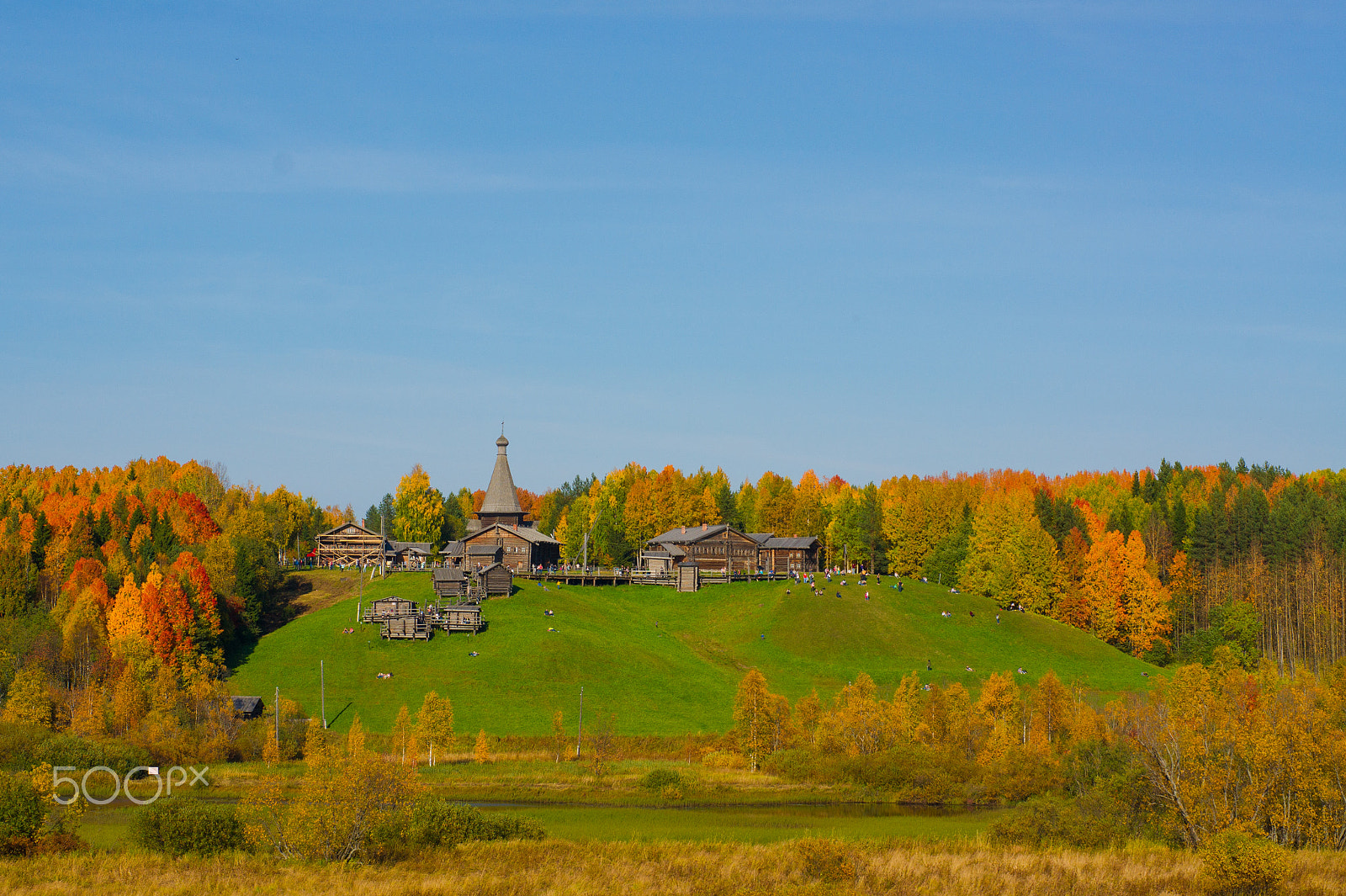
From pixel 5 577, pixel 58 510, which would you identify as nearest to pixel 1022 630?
pixel 5 577

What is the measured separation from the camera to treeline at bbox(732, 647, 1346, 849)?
46.7 metres

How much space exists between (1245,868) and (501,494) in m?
98.6

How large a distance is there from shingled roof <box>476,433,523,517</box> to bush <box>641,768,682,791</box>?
68584 mm

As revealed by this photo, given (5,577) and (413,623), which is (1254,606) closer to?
(413,623)

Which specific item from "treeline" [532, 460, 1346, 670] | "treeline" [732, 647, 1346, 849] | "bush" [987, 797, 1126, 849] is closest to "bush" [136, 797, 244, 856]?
"bush" [987, 797, 1126, 849]

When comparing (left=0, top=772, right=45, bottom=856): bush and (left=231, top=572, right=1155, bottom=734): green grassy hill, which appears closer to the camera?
(left=0, top=772, right=45, bottom=856): bush

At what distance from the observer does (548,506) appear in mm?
179375

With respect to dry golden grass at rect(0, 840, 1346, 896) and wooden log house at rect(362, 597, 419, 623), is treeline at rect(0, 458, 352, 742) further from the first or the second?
dry golden grass at rect(0, 840, 1346, 896)

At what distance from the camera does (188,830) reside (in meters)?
43.8

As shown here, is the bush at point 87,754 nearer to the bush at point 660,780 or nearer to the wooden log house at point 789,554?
the bush at point 660,780

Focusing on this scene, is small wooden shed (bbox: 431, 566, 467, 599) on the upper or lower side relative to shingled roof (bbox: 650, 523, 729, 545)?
lower

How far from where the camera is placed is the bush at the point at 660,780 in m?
62.6

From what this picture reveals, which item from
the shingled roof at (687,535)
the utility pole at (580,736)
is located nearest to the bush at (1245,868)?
the utility pole at (580,736)

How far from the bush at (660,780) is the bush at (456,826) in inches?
552
